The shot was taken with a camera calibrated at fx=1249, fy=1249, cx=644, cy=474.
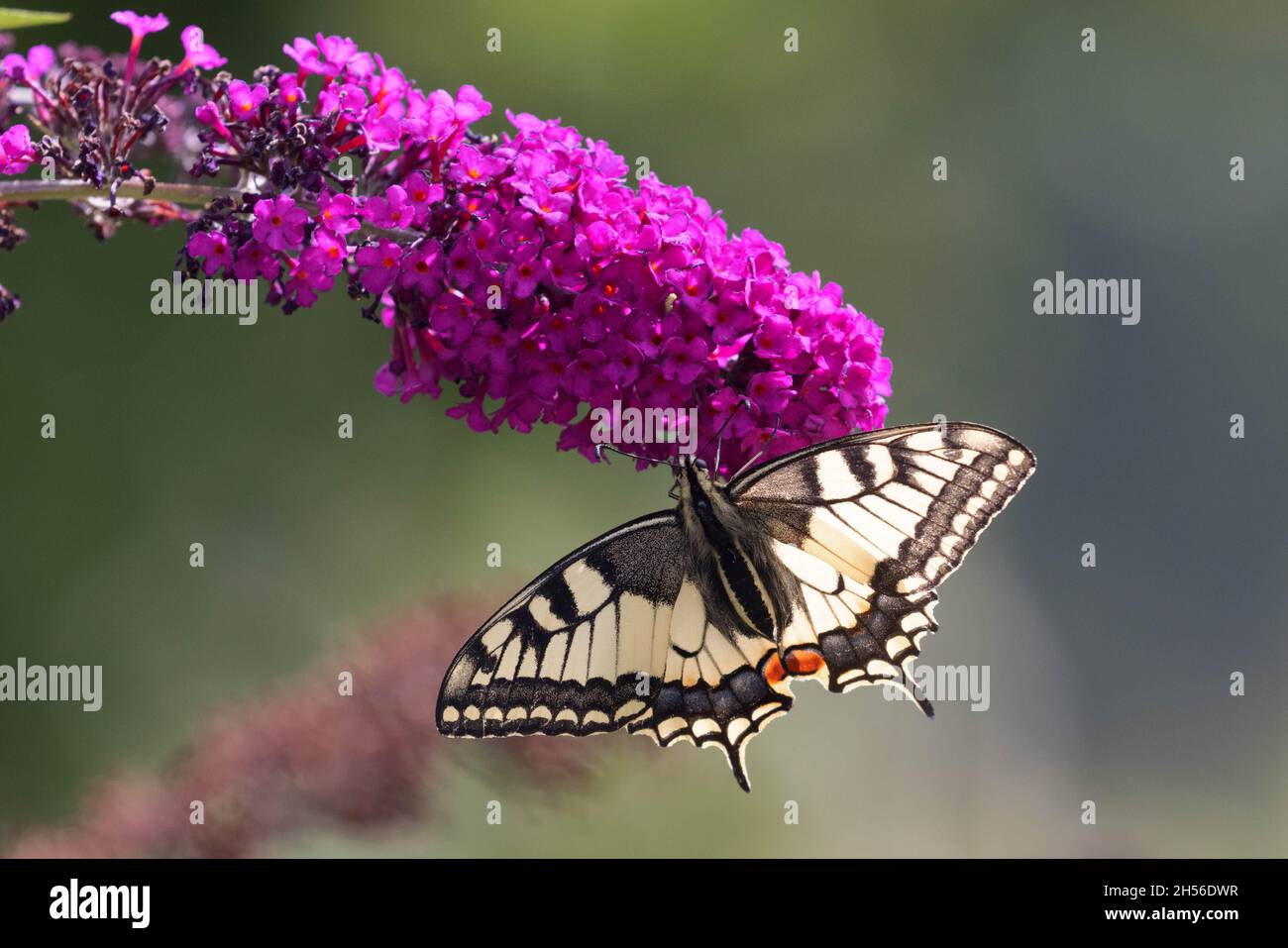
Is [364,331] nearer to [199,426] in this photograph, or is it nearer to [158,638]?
[199,426]

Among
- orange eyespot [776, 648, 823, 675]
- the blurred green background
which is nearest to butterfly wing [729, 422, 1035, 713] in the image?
orange eyespot [776, 648, 823, 675]

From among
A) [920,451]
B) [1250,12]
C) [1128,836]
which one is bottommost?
[1128,836]

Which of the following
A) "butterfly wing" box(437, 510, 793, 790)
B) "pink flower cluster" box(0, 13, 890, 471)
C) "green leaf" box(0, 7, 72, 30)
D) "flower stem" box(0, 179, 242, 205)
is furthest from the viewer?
"butterfly wing" box(437, 510, 793, 790)

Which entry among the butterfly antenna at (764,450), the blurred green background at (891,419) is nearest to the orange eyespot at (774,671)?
the butterfly antenna at (764,450)

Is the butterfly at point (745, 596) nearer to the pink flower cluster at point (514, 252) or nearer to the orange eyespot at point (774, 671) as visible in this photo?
the orange eyespot at point (774, 671)

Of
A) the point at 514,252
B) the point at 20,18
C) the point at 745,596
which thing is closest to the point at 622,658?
the point at 745,596

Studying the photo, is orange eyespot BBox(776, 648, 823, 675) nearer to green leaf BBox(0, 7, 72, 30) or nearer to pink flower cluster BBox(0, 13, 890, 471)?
pink flower cluster BBox(0, 13, 890, 471)

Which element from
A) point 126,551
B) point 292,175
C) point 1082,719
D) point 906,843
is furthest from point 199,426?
point 1082,719
